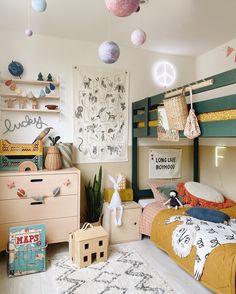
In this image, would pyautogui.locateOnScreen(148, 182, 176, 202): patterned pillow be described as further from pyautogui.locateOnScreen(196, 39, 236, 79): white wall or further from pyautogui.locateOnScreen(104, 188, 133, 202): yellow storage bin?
pyautogui.locateOnScreen(196, 39, 236, 79): white wall

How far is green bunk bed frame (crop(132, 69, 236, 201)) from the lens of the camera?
1.70m

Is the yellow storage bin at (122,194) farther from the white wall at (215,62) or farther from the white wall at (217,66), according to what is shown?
the white wall at (215,62)

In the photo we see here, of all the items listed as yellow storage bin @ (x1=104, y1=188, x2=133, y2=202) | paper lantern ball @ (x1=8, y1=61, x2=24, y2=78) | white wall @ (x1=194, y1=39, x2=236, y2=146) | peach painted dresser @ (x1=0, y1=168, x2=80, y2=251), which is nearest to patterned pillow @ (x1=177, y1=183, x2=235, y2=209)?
yellow storage bin @ (x1=104, y1=188, x2=133, y2=202)

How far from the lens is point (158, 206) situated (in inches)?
110

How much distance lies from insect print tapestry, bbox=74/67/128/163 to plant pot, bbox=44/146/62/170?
1.30ft

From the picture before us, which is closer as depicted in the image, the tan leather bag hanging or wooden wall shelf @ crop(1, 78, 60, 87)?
the tan leather bag hanging

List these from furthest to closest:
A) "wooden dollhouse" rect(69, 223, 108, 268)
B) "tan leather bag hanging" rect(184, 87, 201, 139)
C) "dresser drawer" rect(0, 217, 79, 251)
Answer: "dresser drawer" rect(0, 217, 79, 251) → "wooden dollhouse" rect(69, 223, 108, 268) → "tan leather bag hanging" rect(184, 87, 201, 139)

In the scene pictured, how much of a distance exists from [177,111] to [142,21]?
1.08 metres

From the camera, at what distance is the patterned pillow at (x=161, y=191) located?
9.86 ft

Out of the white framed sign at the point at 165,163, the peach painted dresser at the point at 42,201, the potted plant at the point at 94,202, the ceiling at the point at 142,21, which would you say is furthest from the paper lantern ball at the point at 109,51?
the white framed sign at the point at 165,163

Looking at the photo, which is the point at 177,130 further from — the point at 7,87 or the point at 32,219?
the point at 7,87

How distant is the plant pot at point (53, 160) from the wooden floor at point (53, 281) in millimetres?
908

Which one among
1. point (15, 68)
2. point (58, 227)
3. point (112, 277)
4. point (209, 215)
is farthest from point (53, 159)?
point (209, 215)

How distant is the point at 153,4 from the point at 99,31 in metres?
0.78
